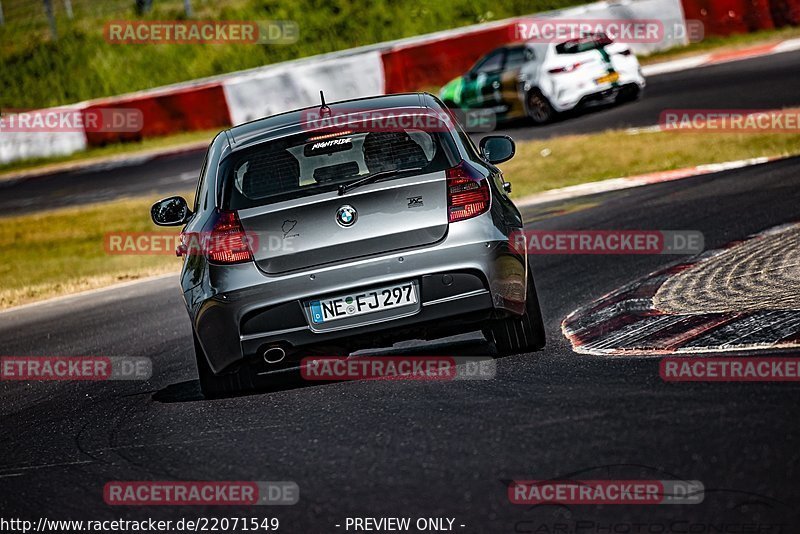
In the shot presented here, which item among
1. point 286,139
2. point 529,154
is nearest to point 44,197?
point 529,154

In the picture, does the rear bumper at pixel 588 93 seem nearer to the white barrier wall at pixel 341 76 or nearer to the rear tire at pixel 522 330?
the white barrier wall at pixel 341 76

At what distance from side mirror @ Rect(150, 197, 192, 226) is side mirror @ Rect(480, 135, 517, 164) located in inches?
69.1

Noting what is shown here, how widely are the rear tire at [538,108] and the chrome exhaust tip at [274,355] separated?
50.5ft

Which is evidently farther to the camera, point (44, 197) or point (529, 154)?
point (44, 197)

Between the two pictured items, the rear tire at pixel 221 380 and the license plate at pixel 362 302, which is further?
the rear tire at pixel 221 380

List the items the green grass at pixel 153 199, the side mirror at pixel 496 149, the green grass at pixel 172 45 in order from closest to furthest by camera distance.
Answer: the side mirror at pixel 496 149 → the green grass at pixel 153 199 → the green grass at pixel 172 45

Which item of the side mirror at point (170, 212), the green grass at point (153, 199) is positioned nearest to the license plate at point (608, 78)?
the green grass at point (153, 199)

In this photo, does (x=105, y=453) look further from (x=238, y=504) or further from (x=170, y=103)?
(x=170, y=103)

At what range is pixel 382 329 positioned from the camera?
20.4 feet

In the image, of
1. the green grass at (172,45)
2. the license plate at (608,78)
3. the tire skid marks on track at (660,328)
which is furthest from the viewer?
the green grass at (172,45)

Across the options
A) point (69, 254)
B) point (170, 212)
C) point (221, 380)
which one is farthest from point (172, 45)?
point (221, 380)

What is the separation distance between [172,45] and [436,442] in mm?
34809

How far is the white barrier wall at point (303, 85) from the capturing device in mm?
27453

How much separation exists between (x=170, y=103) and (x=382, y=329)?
976 inches
